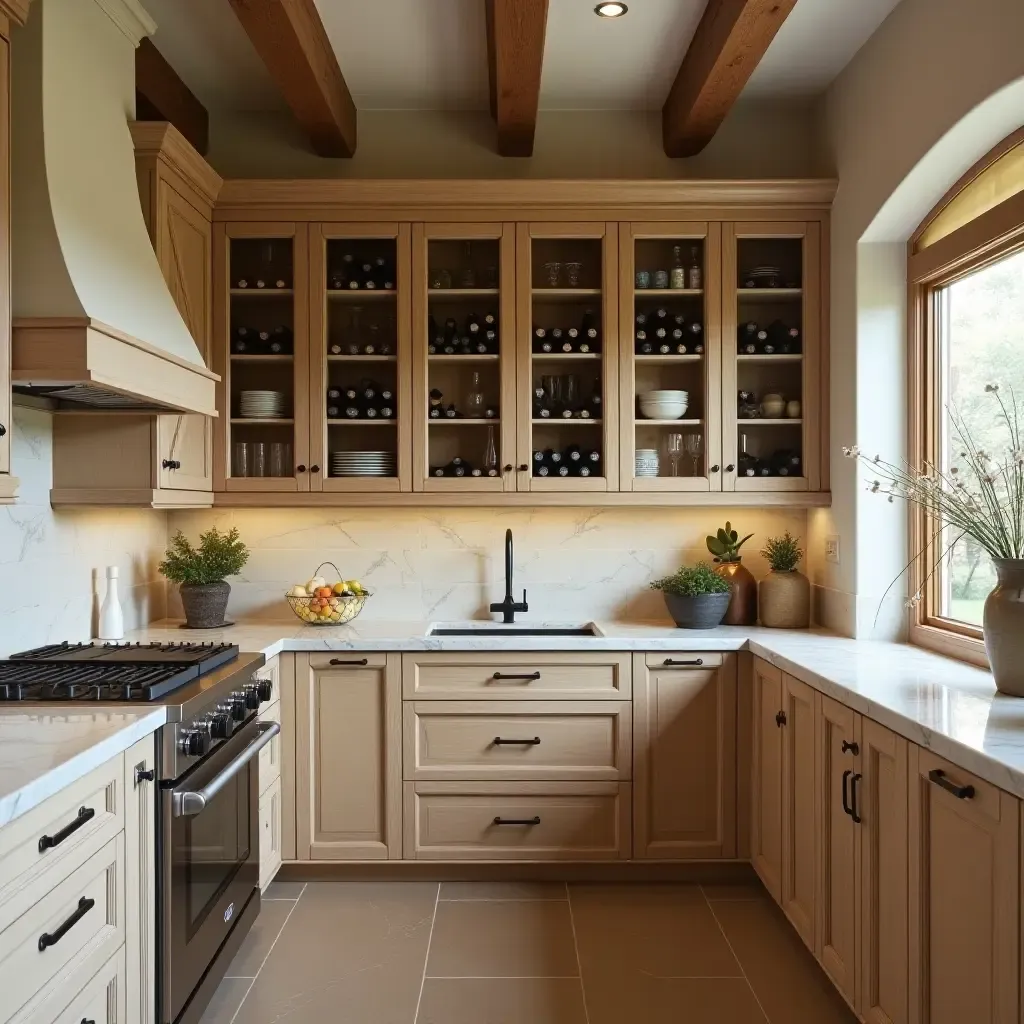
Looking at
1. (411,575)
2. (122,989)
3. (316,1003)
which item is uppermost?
(411,575)

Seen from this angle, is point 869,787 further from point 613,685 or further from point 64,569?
point 64,569

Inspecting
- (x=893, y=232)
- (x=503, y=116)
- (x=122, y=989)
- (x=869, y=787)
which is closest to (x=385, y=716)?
(x=122, y=989)

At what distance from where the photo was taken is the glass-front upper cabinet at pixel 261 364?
365cm

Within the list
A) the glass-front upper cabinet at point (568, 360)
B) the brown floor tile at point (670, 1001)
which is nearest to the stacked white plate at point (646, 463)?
the glass-front upper cabinet at point (568, 360)

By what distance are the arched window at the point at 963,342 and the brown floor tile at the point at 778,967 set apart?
1055 mm

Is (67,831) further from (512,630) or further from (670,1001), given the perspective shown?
(512,630)

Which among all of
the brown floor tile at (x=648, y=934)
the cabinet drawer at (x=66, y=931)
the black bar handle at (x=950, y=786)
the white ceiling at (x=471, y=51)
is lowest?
the brown floor tile at (x=648, y=934)

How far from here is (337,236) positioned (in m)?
3.67

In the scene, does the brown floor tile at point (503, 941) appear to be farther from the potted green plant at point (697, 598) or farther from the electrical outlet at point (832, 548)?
the electrical outlet at point (832, 548)

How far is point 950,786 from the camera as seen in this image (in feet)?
5.99

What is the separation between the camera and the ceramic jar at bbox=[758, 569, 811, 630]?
12.1 ft

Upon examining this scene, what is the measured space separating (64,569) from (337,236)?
5.28 feet

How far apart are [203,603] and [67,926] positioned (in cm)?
195

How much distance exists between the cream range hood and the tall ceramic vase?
2.28 metres
